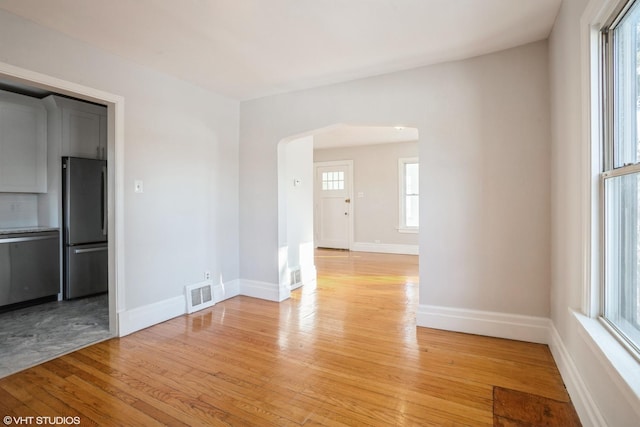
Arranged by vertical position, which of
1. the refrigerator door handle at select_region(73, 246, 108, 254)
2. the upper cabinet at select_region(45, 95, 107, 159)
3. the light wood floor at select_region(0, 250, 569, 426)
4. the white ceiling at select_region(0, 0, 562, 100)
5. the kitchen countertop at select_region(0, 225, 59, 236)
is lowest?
the light wood floor at select_region(0, 250, 569, 426)

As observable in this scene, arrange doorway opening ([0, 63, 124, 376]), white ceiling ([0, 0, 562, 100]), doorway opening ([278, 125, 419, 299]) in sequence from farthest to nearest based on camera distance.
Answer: doorway opening ([278, 125, 419, 299])
doorway opening ([0, 63, 124, 376])
white ceiling ([0, 0, 562, 100])

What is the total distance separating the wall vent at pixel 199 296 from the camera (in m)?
3.52

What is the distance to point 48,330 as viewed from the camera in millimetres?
3006

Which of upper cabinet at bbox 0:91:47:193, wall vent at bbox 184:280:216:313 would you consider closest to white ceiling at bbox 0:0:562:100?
upper cabinet at bbox 0:91:47:193

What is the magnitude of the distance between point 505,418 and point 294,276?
9.90ft

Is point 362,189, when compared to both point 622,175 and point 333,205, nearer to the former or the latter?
point 333,205

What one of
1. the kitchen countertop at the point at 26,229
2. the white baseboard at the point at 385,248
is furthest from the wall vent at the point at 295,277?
the white baseboard at the point at 385,248

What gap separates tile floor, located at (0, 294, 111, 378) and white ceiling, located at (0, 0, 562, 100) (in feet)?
8.04

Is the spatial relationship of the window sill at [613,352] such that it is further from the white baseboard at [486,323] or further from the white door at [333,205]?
the white door at [333,205]

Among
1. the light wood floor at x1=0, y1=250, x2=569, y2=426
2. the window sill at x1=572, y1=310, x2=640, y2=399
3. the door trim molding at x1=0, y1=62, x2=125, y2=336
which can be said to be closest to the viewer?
the window sill at x1=572, y1=310, x2=640, y2=399

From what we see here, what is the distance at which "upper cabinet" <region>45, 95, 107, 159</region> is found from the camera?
3.93m

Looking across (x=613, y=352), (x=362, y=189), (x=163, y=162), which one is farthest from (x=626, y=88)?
(x=362, y=189)

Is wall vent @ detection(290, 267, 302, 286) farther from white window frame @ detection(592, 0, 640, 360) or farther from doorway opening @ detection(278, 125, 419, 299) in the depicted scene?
white window frame @ detection(592, 0, 640, 360)

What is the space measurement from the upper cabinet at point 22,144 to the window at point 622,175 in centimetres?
530
